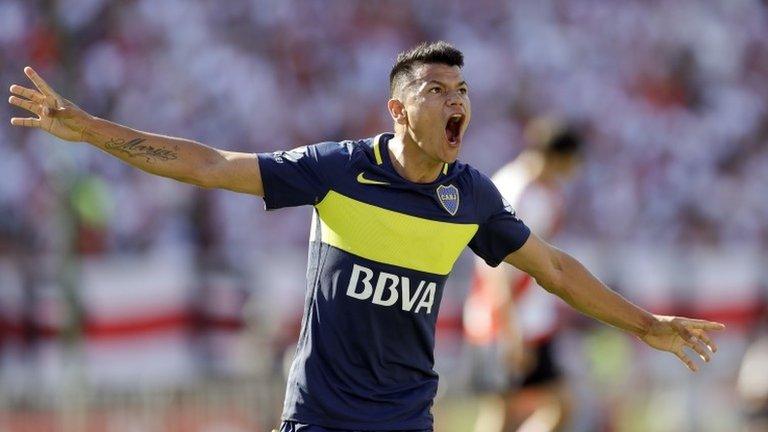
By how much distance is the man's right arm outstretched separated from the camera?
5.84 m

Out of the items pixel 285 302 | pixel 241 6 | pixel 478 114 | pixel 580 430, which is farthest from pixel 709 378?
pixel 241 6

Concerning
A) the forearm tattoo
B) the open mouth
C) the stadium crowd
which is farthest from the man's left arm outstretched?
the stadium crowd

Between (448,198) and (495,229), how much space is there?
0.30 metres

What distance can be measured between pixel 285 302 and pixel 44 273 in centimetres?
210

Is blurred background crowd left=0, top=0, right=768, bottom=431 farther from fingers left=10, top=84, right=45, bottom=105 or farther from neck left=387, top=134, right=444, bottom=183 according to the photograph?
fingers left=10, top=84, right=45, bottom=105

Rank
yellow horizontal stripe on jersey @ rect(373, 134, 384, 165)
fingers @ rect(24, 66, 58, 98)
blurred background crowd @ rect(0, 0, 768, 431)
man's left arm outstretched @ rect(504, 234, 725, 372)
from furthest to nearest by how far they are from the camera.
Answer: blurred background crowd @ rect(0, 0, 768, 431) → man's left arm outstretched @ rect(504, 234, 725, 372) → yellow horizontal stripe on jersey @ rect(373, 134, 384, 165) → fingers @ rect(24, 66, 58, 98)

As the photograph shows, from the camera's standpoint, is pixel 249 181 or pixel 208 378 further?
pixel 208 378

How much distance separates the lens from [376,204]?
20.3ft

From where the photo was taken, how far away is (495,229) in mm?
6492

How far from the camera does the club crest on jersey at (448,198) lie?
6301mm

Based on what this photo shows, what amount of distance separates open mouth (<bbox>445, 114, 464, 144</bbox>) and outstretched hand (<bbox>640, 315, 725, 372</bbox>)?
134cm

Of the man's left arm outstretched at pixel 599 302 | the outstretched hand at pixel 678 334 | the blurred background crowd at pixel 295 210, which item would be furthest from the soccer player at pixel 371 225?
the blurred background crowd at pixel 295 210

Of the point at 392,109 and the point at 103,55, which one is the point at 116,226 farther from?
the point at 392,109

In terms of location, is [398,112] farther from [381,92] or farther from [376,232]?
[381,92]
